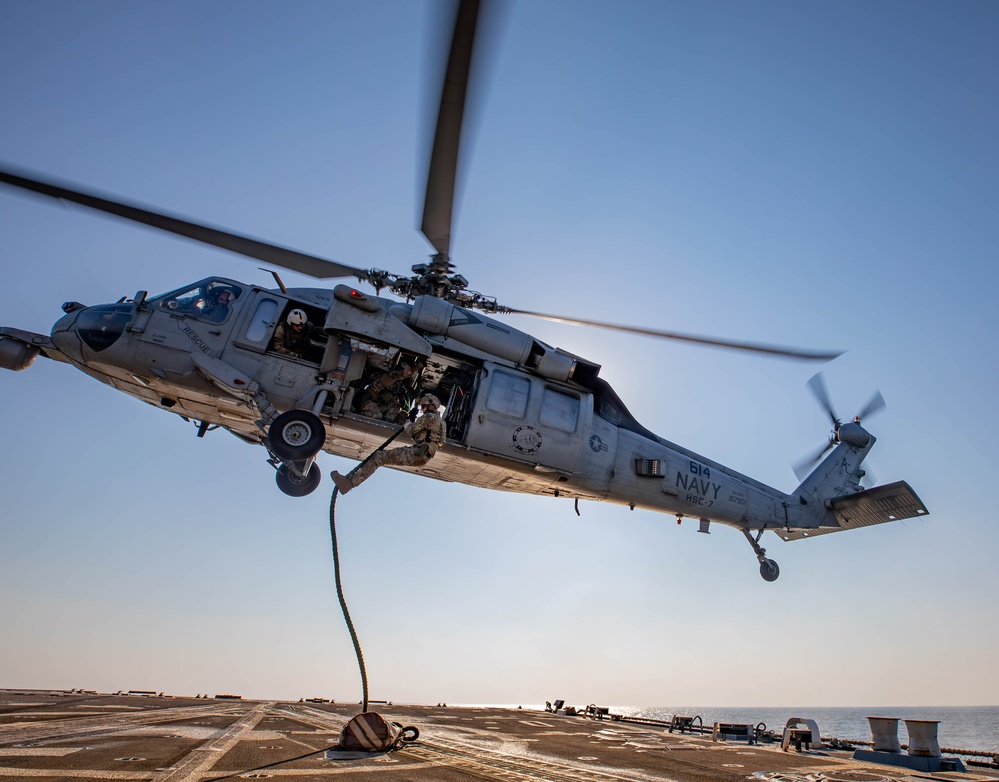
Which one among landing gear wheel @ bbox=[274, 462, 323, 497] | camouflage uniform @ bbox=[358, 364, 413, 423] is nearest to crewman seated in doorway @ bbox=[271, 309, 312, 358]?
camouflage uniform @ bbox=[358, 364, 413, 423]

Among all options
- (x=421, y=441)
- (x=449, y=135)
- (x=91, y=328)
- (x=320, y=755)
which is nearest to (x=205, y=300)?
(x=91, y=328)

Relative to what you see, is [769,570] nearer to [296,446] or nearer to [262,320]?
[296,446]

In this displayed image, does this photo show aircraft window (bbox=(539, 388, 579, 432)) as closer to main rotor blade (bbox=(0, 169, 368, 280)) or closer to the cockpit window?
main rotor blade (bbox=(0, 169, 368, 280))

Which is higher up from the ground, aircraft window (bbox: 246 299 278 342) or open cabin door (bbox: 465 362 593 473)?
aircraft window (bbox: 246 299 278 342)

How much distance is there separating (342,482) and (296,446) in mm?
3556

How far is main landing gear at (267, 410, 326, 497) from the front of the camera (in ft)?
38.5

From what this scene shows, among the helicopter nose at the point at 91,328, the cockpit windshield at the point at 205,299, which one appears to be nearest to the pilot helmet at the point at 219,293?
the cockpit windshield at the point at 205,299

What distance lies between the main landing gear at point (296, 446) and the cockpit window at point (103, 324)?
367 cm

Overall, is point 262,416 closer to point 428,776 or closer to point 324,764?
point 324,764

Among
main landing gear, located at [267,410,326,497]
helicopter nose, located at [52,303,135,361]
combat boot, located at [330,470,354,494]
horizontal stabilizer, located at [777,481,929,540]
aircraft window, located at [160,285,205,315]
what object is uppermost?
aircraft window, located at [160,285,205,315]

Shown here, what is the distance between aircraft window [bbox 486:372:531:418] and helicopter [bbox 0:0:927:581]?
0.09 feet

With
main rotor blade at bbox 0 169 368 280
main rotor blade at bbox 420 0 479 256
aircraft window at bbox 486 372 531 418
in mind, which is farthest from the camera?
aircraft window at bbox 486 372 531 418

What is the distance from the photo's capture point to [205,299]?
13016mm

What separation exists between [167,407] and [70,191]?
5.85 metres
